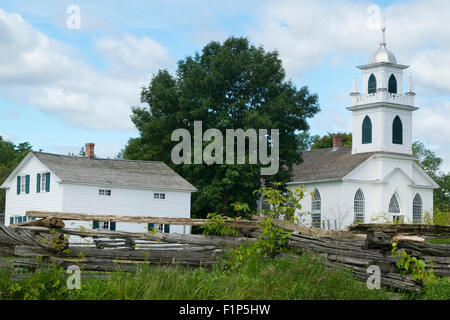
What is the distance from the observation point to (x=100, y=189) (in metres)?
43.3

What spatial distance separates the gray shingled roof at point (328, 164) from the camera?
56344mm

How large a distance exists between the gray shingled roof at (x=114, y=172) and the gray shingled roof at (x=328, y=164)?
14.7 metres

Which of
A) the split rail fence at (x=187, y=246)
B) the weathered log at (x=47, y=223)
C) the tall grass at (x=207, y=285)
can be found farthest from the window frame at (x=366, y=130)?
the weathered log at (x=47, y=223)

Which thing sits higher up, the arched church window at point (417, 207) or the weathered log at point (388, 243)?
the arched church window at point (417, 207)

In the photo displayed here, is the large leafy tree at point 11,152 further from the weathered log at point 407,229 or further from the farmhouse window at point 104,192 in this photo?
the weathered log at point 407,229

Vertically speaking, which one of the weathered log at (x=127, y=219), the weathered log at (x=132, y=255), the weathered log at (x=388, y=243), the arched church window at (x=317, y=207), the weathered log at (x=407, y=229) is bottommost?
the weathered log at (x=132, y=255)

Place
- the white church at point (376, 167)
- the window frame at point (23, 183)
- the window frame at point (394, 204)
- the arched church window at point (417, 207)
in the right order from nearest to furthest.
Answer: the window frame at point (23, 183), the white church at point (376, 167), the window frame at point (394, 204), the arched church window at point (417, 207)

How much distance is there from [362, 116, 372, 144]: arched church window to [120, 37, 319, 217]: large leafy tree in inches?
389

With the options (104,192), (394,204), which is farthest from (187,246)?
(394,204)

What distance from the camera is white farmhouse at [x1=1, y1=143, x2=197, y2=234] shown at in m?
42.5

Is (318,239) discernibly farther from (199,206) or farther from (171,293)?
(199,206)

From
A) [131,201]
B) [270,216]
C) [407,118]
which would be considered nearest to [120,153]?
[407,118]

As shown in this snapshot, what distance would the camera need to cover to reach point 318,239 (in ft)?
45.8

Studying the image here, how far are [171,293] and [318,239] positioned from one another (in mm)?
3793
